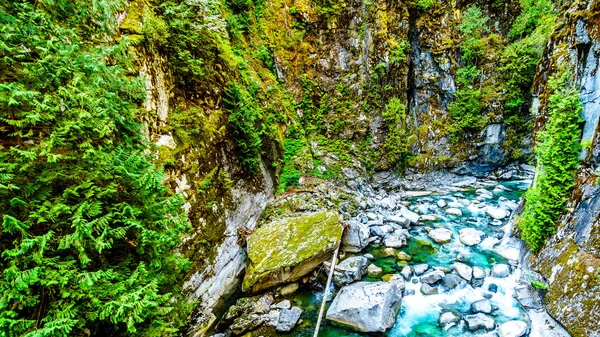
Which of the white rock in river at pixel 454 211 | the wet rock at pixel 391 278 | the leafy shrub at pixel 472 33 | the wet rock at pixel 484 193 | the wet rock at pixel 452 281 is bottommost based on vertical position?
the wet rock at pixel 484 193

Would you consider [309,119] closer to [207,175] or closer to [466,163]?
[207,175]

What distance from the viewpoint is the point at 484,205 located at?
10297 millimetres

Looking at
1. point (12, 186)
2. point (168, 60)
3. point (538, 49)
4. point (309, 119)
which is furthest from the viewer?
point (309, 119)

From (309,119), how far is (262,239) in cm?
835

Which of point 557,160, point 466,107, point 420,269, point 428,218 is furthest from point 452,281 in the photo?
point 466,107

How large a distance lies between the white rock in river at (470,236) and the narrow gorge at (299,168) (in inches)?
2.7

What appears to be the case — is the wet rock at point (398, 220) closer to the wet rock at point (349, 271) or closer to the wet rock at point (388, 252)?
the wet rock at point (388, 252)

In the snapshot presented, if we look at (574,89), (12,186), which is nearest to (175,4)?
(12,186)

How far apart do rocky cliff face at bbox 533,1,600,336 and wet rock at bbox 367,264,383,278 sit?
3.29 m

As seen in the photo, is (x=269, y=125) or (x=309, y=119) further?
(x=309, y=119)

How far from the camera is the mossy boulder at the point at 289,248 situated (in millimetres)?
5969

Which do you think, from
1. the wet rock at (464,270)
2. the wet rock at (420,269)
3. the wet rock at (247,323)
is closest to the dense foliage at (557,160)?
the wet rock at (464,270)

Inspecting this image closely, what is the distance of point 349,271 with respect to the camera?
6.23 meters

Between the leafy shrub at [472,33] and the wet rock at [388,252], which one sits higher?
the leafy shrub at [472,33]
